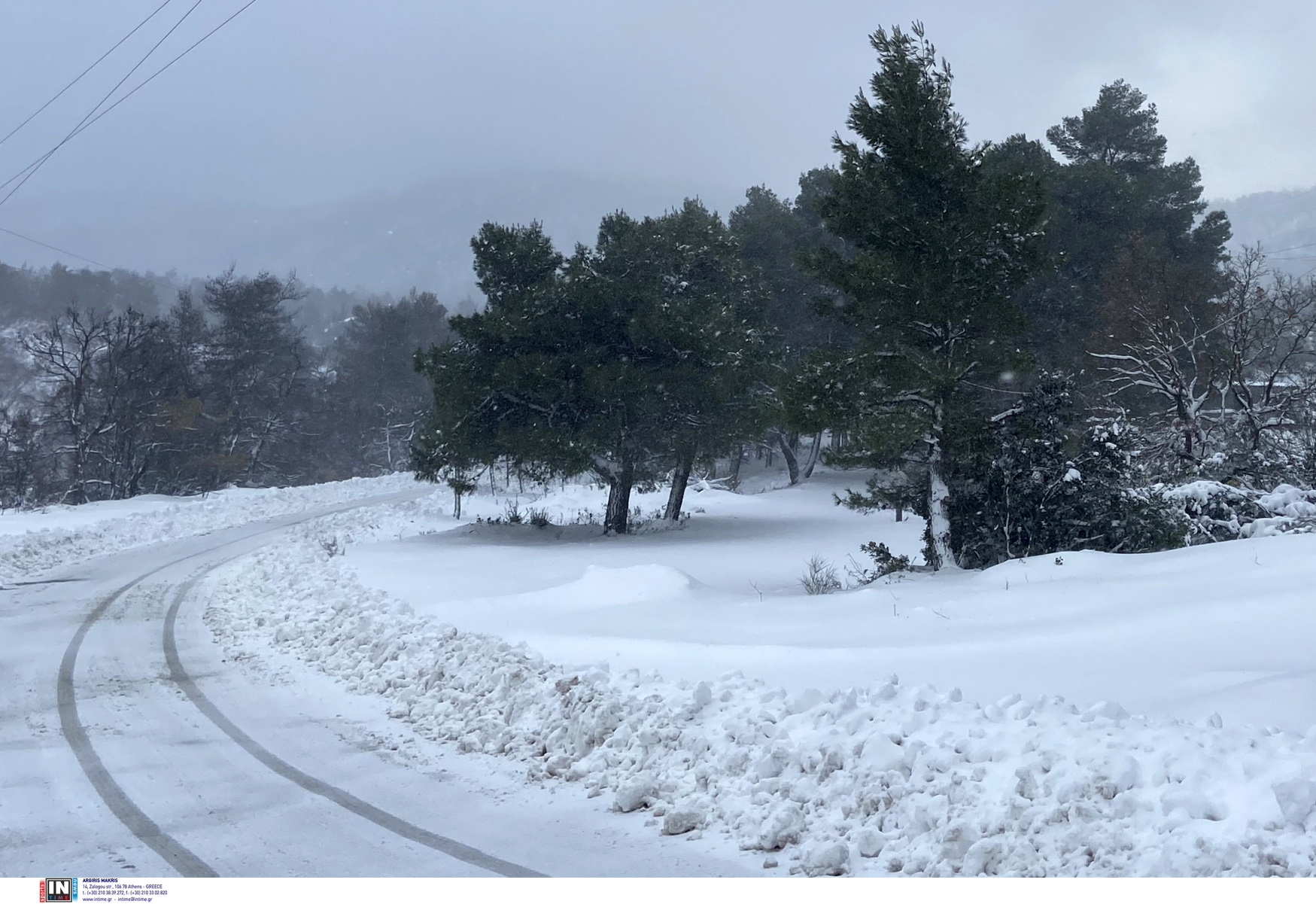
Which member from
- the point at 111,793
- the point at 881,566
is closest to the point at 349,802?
the point at 111,793

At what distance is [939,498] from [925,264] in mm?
3518

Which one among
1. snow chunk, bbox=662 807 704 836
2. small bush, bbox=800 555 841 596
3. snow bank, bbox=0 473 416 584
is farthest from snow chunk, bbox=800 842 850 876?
snow bank, bbox=0 473 416 584

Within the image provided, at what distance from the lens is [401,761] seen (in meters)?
6.64

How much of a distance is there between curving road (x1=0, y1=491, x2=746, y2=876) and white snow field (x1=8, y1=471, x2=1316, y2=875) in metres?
0.03

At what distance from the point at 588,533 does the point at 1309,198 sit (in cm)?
3826

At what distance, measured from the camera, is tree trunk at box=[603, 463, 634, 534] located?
2275 cm

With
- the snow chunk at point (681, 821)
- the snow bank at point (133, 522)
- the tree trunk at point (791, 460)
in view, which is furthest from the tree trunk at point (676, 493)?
the snow chunk at point (681, 821)

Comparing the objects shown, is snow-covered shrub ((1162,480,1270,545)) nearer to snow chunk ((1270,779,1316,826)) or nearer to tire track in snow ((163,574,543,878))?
snow chunk ((1270,779,1316,826))

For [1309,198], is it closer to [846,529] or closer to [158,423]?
[846,529]

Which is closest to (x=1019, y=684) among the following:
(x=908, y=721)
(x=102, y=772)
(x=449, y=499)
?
(x=908, y=721)

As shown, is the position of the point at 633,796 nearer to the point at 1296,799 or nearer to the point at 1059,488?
the point at 1296,799

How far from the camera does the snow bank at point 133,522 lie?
1866cm

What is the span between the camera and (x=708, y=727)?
6.36m
